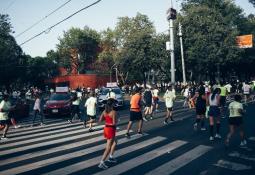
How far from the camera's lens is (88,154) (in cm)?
1064

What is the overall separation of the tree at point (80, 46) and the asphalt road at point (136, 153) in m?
61.5

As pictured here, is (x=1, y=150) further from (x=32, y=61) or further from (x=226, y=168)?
(x=32, y=61)

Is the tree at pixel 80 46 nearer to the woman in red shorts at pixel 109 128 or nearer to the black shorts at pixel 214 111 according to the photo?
the black shorts at pixel 214 111

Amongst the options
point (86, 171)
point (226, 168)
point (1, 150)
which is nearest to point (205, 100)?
point (226, 168)

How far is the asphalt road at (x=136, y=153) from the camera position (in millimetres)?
8713

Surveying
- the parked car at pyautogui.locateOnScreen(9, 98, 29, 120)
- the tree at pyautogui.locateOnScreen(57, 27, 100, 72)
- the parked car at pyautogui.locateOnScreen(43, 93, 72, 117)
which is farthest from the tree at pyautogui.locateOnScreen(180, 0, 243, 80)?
the tree at pyautogui.locateOnScreen(57, 27, 100, 72)

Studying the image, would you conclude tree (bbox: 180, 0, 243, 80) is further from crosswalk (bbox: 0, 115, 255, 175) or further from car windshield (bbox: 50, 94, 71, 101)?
crosswalk (bbox: 0, 115, 255, 175)

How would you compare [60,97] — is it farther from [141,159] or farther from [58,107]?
[141,159]

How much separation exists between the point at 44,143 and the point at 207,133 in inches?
251

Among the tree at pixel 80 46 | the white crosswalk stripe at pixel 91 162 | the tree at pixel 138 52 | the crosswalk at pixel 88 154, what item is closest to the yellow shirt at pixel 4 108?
the crosswalk at pixel 88 154

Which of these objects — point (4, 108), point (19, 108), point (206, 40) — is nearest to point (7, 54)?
point (206, 40)

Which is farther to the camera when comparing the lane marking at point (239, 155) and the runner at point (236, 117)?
the runner at point (236, 117)

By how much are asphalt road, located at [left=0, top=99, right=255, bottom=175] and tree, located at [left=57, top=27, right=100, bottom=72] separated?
61.5 meters

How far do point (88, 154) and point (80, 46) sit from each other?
67.2 m
